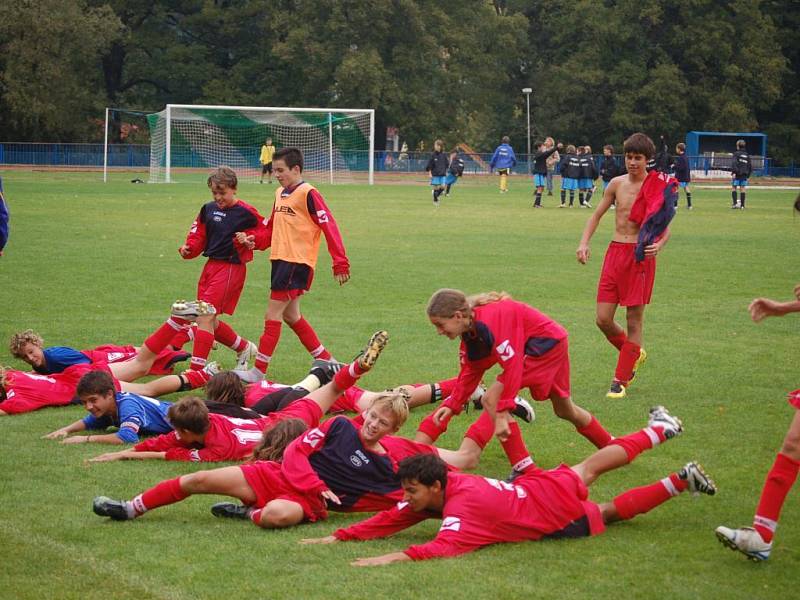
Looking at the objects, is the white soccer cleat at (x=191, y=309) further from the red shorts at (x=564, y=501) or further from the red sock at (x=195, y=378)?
the red shorts at (x=564, y=501)

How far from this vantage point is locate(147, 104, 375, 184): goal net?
4684 centimetres

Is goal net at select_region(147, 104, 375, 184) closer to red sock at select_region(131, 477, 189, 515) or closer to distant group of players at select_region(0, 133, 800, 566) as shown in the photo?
distant group of players at select_region(0, 133, 800, 566)

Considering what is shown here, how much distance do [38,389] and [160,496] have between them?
10.9 feet

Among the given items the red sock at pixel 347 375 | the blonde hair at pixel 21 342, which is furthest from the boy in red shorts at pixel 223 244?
the red sock at pixel 347 375

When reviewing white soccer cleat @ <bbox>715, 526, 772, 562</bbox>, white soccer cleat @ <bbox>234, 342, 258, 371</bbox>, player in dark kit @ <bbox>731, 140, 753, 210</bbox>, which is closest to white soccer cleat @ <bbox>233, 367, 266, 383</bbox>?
white soccer cleat @ <bbox>234, 342, 258, 371</bbox>

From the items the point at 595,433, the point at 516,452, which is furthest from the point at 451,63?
the point at 516,452

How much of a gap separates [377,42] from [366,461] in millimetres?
57707

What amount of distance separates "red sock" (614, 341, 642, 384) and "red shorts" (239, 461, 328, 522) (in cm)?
369

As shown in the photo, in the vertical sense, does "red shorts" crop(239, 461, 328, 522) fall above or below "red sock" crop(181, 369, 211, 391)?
below

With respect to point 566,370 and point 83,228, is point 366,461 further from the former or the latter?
point 83,228

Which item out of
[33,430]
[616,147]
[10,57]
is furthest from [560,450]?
[616,147]

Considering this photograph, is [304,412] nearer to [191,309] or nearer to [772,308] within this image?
[191,309]

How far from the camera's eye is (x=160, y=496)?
6.05 meters

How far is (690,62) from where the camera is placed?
64062 mm
